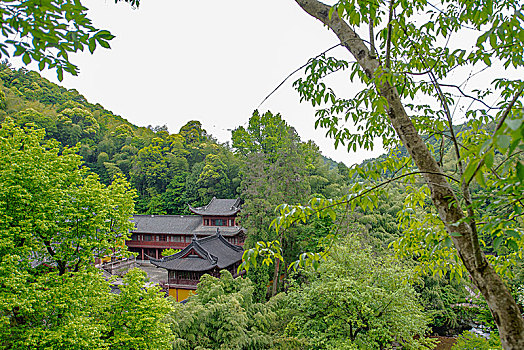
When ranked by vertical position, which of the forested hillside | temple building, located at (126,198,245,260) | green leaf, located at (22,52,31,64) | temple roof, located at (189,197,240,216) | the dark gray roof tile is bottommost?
the dark gray roof tile

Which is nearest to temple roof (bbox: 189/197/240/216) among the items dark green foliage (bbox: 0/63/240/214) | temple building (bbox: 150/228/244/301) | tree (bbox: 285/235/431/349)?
dark green foliage (bbox: 0/63/240/214)

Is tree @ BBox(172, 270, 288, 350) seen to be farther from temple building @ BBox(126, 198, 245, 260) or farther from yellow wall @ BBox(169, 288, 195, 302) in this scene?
temple building @ BBox(126, 198, 245, 260)

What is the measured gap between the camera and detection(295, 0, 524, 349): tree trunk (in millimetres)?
1438

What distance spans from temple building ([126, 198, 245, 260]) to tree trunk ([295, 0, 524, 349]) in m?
19.5

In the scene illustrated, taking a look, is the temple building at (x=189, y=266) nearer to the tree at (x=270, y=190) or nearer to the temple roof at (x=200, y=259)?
the temple roof at (x=200, y=259)

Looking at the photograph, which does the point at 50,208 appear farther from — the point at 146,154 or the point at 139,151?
the point at 139,151

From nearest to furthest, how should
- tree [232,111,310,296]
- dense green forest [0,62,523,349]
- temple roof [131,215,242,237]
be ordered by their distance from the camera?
dense green forest [0,62,523,349] < tree [232,111,310,296] < temple roof [131,215,242,237]

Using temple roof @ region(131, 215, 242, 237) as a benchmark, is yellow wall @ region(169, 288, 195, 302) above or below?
below

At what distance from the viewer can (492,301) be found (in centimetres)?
148

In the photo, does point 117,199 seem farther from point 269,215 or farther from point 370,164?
point 269,215

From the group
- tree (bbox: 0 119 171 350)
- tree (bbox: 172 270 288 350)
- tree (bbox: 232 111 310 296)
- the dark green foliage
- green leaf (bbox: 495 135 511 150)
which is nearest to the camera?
green leaf (bbox: 495 135 511 150)

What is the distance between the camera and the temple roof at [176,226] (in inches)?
862

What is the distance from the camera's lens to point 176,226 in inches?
908

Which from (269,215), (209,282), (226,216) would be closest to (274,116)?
(226,216)
